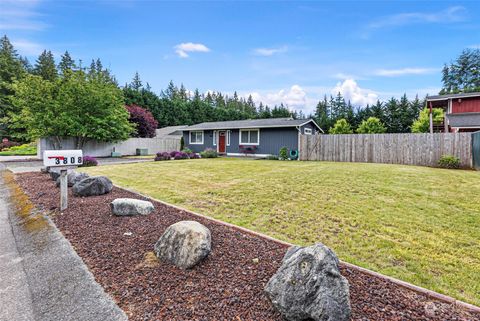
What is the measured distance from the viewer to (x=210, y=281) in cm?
226

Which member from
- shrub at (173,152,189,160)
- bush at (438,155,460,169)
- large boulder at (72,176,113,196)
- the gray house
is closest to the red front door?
the gray house

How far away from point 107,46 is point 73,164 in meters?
10.6

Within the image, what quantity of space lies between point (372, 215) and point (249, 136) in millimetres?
15656

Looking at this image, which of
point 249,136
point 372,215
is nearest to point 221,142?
point 249,136

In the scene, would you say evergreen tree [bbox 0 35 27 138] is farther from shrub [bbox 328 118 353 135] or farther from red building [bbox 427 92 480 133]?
red building [bbox 427 92 480 133]

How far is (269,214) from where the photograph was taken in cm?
444

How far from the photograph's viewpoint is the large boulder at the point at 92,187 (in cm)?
534

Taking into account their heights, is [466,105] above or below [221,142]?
above

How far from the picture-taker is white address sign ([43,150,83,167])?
13.3ft

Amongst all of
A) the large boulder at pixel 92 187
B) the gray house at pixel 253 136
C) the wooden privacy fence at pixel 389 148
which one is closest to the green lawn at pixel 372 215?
the large boulder at pixel 92 187

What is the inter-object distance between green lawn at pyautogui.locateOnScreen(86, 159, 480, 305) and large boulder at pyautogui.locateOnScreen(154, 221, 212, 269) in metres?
1.27

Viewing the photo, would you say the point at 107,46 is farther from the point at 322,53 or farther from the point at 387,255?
the point at 387,255

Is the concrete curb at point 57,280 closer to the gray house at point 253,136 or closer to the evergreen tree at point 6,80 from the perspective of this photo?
the gray house at point 253,136

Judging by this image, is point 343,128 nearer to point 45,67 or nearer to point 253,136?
point 253,136
